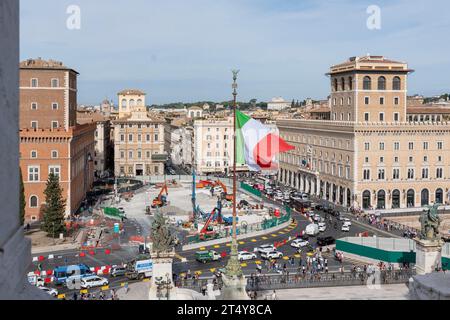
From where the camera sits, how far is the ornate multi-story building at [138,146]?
76625 mm

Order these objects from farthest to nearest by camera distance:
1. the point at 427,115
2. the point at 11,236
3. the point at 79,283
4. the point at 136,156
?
the point at 136,156 < the point at 427,115 < the point at 79,283 < the point at 11,236

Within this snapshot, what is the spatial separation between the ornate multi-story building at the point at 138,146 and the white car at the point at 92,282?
2005 inches

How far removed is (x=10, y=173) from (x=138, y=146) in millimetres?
74998

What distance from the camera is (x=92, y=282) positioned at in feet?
84.1

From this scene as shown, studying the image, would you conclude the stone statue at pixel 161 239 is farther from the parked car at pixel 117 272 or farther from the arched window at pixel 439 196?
the arched window at pixel 439 196

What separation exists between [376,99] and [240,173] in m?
27.7

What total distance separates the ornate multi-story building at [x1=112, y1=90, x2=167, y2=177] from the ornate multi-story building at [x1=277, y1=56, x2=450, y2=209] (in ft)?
86.3

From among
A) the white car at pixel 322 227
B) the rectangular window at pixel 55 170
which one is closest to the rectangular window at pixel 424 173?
the white car at pixel 322 227

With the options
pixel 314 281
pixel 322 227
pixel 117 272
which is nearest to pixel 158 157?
pixel 322 227

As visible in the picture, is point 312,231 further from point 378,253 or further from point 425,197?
point 425,197

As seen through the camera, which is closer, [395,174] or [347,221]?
[347,221]

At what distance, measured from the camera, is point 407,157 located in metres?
51.9

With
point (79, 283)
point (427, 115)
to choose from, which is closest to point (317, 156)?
point (427, 115)

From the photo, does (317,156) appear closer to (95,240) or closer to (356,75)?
(356,75)
